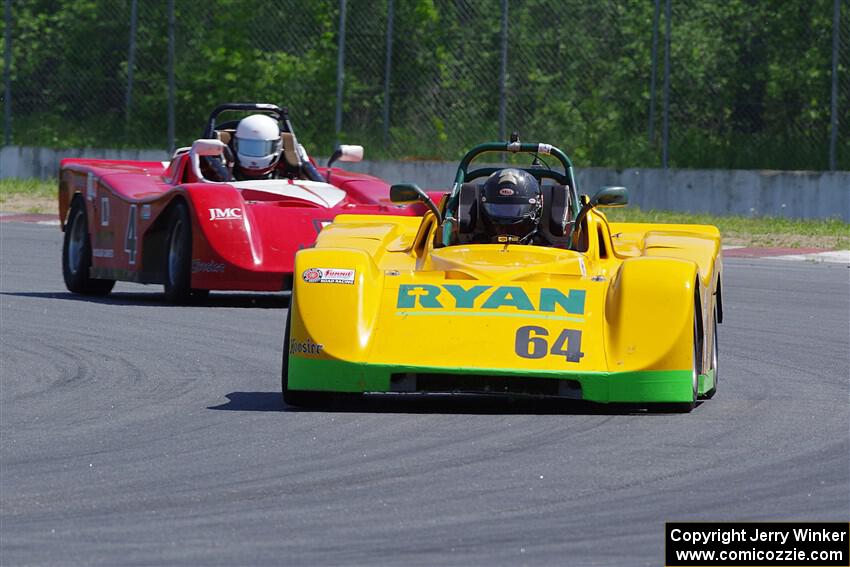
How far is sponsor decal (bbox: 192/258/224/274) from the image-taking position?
13.9 metres

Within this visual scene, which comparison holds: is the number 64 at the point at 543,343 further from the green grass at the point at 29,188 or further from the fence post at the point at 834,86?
the green grass at the point at 29,188

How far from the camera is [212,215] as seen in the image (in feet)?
45.7

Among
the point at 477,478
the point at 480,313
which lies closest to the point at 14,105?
the point at 480,313

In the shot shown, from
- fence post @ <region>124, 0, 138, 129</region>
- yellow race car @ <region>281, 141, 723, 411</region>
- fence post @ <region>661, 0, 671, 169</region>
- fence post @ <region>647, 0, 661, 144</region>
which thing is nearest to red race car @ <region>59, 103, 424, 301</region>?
yellow race car @ <region>281, 141, 723, 411</region>

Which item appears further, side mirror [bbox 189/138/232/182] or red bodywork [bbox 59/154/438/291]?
side mirror [bbox 189/138/232/182]

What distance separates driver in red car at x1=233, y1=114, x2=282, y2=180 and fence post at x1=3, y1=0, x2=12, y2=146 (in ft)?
47.3

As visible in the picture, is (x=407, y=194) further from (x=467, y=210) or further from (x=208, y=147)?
(x=208, y=147)

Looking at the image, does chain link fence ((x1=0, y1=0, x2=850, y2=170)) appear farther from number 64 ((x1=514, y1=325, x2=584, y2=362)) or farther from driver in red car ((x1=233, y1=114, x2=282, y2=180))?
number 64 ((x1=514, y1=325, x2=584, y2=362))

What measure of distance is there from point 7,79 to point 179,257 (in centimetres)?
1594

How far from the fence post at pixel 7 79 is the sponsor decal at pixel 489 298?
21090 millimetres

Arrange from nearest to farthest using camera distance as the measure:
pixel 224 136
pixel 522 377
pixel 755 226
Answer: pixel 522 377
pixel 224 136
pixel 755 226

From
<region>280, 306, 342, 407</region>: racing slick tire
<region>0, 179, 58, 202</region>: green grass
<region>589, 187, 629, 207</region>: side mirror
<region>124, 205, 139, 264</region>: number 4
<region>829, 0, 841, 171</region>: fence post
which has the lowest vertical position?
<region>0, 179, 58, 202</region>: green grass

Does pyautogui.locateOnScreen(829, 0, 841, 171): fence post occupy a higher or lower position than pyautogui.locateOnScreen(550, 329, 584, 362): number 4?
higher

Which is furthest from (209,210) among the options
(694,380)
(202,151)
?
(694,380)
